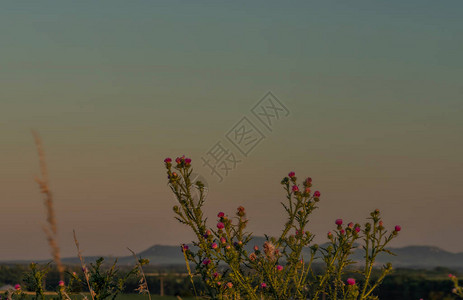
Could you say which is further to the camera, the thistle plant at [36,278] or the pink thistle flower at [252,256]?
the thistle plant at [36,278]

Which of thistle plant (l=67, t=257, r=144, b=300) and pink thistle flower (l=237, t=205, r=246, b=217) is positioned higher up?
pink thistle flower (l=237, t=205, r=246, b=217)

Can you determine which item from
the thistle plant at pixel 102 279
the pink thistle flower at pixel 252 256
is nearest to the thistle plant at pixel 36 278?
the thistle plant at pixel 102 279

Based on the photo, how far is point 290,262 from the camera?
6.66 metres

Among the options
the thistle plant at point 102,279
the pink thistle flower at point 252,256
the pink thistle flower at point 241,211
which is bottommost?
the thistle plant at point 102,279

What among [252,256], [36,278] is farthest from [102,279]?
[252,256]

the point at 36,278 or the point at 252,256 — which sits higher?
the point at 252,256

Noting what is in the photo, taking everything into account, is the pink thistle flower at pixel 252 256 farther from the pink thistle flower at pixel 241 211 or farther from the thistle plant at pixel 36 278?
the thistle plant at pixel 36 278

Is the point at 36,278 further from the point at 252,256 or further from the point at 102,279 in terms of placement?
the point at 252,256

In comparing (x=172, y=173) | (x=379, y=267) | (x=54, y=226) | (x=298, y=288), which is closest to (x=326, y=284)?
(x=298, y=288)

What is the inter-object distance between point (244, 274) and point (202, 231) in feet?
2.02

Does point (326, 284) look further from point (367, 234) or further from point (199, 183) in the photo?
point (199, 183)

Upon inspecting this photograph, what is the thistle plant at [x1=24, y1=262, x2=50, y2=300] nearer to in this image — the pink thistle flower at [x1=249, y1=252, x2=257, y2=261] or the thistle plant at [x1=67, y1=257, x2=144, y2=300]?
the thistle plant at [x1=67, y1=257, x2=144, y2=300]

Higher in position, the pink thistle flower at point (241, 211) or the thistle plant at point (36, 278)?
the pink thistle flower at point (241, 211)

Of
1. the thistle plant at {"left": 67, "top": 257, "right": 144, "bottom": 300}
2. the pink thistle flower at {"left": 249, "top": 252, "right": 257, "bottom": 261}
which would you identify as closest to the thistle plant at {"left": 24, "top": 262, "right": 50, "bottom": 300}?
the thistle plant at {"left": 67, "top": 257, "right": 144, "bottom": 300}
